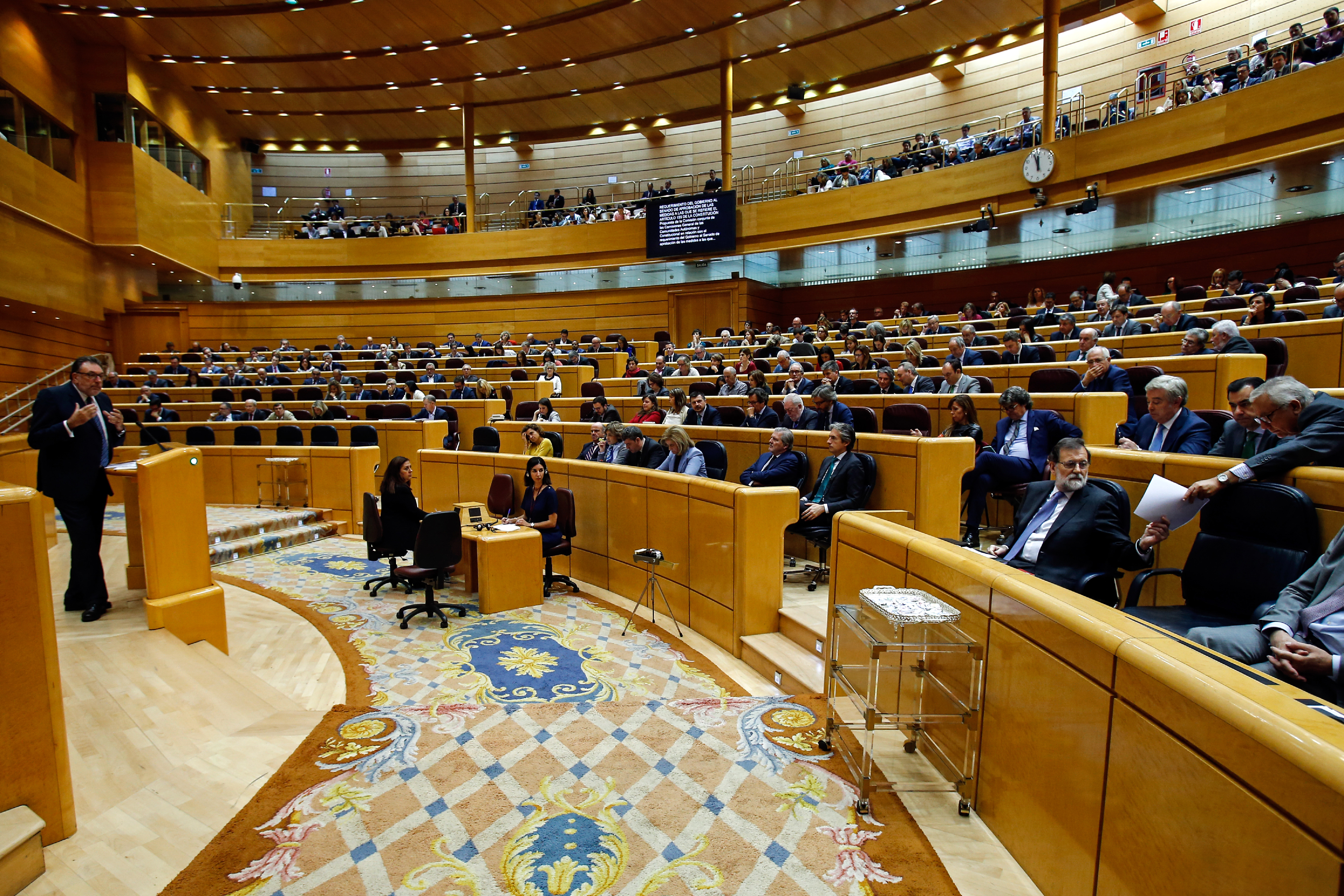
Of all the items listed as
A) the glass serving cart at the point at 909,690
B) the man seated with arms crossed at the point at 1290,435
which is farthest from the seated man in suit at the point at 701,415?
the man seated with arms crossed at the point at 1290,435

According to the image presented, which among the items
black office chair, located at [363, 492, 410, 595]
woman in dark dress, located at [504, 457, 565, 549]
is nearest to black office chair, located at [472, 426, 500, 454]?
black office chair, located at [363, 492, 410, 595]

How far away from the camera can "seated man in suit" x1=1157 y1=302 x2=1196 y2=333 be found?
21.3 feet

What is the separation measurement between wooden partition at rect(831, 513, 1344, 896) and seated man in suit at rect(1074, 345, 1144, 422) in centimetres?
345

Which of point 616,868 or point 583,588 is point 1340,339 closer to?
point 583,588

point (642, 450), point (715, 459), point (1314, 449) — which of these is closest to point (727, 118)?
point (642, 450)

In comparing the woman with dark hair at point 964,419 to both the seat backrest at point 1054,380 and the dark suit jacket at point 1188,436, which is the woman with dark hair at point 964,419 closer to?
the seat backrest at point 1054,380

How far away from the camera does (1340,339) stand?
5316mm

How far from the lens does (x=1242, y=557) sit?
226 centimetres

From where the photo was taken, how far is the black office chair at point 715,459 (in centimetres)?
576

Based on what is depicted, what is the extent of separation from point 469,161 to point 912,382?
585 inches

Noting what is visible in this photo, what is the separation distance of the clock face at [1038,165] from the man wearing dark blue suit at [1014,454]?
8.25 m

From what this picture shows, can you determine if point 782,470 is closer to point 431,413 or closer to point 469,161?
point 431,413

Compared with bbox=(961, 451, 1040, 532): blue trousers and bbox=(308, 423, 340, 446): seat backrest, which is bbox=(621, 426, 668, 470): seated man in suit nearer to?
bbox=(961, 451, 1040, 532): blue trousers

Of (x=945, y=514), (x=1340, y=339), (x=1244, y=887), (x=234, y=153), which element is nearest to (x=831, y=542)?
(x=945, y=514)
